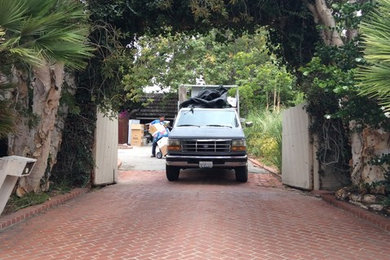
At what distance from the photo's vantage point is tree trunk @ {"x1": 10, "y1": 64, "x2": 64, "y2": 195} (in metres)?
7.33

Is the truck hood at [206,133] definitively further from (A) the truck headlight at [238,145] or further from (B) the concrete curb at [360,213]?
(B) the concrete curb at [360,213]

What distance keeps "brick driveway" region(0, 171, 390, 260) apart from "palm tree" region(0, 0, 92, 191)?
57.6 inches

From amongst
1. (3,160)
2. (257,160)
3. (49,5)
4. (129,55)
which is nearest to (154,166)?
(257,160)

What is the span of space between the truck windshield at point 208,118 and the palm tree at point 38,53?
16.6 feet

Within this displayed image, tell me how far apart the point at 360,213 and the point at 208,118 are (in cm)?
587

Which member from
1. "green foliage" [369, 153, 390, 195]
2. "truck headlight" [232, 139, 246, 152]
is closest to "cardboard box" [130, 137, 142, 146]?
"truck headlight" [232, 139, 246, 152]

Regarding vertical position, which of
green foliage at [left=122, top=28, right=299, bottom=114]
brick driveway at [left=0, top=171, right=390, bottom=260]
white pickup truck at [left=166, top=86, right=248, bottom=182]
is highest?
green foliage at [left=122, top=28, right=299, bottom=114]

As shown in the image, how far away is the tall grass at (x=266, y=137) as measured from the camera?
48.9ft

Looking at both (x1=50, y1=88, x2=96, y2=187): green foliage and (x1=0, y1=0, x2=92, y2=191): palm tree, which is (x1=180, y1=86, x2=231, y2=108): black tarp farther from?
(x1=0, y1=0, x2=92, y2=191): palm tree

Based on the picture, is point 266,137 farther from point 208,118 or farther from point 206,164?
point 206,164

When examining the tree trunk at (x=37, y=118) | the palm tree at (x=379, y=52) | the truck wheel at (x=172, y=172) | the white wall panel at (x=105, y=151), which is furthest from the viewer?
the truck wheel at (x=172, y=172)

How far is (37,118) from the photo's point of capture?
7355 millimetres

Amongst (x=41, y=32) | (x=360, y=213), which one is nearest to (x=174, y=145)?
(x=360, y=213)

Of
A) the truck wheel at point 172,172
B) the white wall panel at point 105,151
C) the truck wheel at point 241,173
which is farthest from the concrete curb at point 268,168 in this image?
the white wall panel at point 105,151
